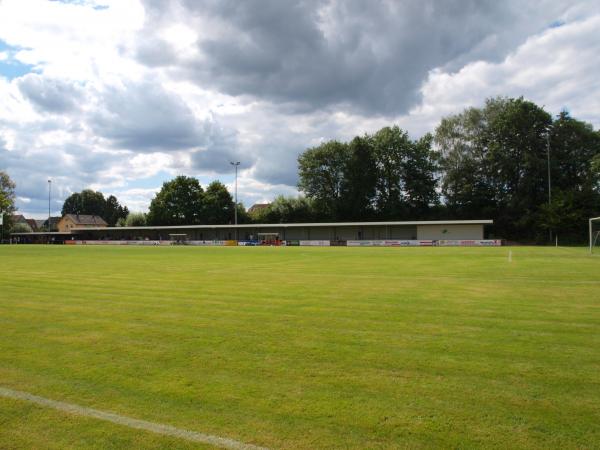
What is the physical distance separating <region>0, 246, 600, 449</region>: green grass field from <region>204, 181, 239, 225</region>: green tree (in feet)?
289

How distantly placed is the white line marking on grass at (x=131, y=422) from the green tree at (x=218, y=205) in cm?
9438

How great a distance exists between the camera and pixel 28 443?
393cm

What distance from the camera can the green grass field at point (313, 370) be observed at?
4035 millimetres


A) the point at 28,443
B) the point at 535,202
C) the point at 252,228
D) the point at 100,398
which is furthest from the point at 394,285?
the point at 252,228

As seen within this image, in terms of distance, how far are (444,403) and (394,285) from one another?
989 centimetres

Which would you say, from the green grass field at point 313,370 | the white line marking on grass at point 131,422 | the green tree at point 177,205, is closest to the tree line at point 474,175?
the green tree at point 177,205

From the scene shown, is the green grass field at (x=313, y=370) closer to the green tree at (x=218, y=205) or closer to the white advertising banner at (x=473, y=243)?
the white advertising banner at (x=473, y=243)

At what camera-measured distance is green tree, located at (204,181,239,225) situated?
98.2 meters

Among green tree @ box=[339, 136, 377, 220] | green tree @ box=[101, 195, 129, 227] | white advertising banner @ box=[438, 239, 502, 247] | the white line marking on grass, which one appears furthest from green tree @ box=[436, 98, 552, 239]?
green tree @ box=[101, 195, 129, 227]

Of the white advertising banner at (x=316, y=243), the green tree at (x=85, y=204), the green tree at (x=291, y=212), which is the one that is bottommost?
the white advertising banner at (x=316, y=243)

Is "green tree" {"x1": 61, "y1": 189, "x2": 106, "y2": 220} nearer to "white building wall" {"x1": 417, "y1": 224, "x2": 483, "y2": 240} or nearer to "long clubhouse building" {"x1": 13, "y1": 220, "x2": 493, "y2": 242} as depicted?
"long clubhouse building" {"x1": 13, "y1": 220, "x2": 493, "y2": 242}

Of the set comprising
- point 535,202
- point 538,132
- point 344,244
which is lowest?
point 344,244

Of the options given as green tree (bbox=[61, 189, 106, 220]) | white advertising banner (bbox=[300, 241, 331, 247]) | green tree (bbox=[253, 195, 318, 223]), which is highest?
green tree (bbox=[61, 189, 106, 220])

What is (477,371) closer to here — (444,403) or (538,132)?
(444,403)
